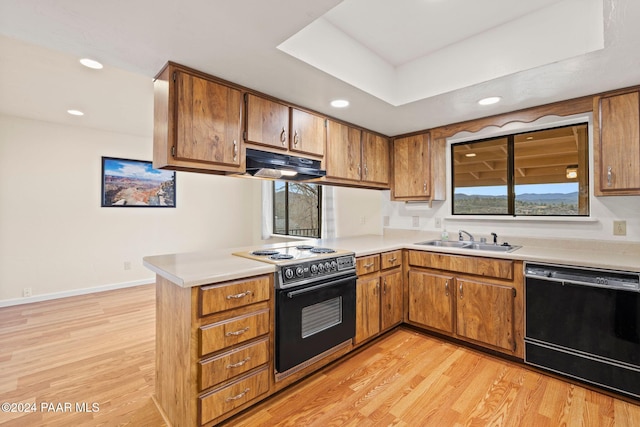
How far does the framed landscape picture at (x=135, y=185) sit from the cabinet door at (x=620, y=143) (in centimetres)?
516

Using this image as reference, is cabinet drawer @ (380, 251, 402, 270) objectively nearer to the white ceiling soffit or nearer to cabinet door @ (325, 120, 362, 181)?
cabinet door @ (325, 120, 362, 181)

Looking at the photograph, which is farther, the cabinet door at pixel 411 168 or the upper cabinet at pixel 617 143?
the cabinet door at pixel 411 168

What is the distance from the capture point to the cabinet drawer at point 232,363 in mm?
1532

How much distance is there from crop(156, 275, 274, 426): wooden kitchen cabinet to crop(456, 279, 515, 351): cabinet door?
5.70 ft

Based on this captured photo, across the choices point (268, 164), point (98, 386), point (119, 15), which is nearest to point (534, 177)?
point (268, 164)

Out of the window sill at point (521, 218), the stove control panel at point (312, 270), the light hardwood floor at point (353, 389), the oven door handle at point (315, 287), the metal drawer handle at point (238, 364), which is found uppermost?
the window sill at point (521, 218)

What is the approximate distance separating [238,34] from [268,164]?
906mm

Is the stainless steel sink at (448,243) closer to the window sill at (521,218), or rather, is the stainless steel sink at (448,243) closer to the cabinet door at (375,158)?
the window sill at (521,218)

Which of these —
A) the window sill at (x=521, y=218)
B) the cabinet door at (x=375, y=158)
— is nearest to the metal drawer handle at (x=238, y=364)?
the cabinet door at (x=375, y=158)

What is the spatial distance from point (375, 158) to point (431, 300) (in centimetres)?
166

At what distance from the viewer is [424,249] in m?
2.81

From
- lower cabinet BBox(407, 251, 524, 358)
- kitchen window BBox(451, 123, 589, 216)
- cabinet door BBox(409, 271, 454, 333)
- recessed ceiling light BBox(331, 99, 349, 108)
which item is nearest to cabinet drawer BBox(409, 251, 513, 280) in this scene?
lower cabinet BBox(407, 251, 524, 358)

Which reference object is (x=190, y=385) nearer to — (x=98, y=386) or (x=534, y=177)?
(x=98, y=386)

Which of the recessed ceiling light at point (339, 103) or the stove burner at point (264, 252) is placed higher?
the recessed ceiling light at point (339, 103)
